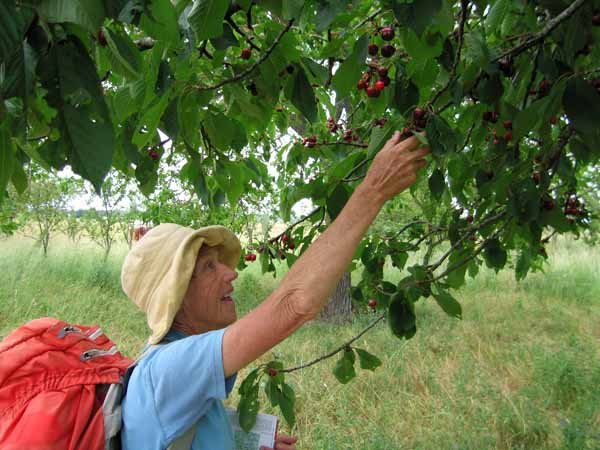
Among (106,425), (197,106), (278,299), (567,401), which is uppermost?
(197,106)

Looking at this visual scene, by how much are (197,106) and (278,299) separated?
0.60 m

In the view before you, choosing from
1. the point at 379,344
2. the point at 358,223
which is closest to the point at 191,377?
the point at 358,223

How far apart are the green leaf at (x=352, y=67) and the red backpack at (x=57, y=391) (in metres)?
0.86

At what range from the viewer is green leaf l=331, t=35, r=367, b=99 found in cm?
123

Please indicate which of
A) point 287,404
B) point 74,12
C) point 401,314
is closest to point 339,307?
point 287,404

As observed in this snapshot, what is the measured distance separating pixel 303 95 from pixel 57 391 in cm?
93

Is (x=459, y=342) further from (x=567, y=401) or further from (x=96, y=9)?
(x=96, y=9)

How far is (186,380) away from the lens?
1117mm

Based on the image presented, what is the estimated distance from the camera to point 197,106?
4.59 ft

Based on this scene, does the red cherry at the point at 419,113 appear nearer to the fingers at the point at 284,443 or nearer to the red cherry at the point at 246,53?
the red cherry at the point at 246,53

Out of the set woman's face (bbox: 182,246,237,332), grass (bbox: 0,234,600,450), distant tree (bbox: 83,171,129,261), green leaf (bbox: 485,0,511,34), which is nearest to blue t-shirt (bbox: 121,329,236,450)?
woman's face (bbox: 182,246,237,332)

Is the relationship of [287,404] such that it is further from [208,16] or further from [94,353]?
[208,16]

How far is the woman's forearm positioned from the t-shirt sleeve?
0.20 m

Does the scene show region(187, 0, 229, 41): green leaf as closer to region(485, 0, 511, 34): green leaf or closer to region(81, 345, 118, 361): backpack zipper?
region(81, 345, 118, 361): backpack zipper
